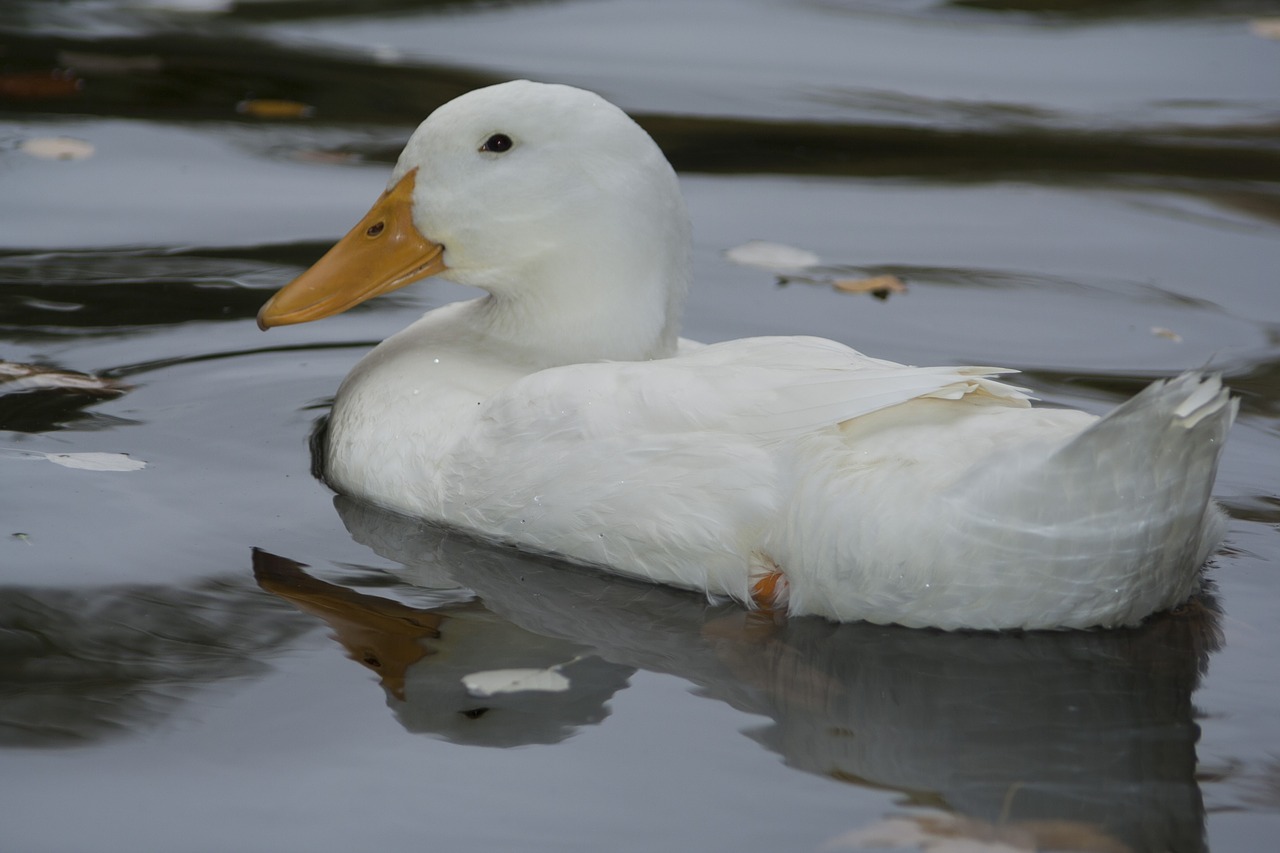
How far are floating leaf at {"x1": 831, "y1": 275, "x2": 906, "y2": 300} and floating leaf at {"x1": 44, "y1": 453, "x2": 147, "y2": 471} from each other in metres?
2.65

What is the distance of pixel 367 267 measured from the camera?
413cm

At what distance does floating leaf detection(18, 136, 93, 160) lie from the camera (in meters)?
6.73

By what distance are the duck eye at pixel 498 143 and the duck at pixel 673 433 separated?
1 cm

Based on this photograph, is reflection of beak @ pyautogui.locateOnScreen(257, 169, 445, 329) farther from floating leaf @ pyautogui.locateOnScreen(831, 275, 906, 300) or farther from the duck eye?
floating leaf @ pyautogui.locateOnScreen(831, 275, 906, 300)

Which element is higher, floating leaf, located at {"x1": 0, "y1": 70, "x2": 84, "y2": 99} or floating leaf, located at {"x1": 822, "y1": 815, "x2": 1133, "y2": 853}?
floating leaf, located at {"x1": 0, "y1": 70, "x2": 84, "y2": 99}

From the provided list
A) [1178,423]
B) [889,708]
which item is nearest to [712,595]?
[889,708]

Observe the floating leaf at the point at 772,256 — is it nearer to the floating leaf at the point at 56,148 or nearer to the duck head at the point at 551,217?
the duck head at the point at 551,217

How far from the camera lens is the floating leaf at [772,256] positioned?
591cm

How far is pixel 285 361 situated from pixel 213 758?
2.26 m

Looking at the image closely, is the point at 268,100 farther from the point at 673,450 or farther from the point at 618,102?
the point at 673,450

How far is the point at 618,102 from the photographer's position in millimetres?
7863

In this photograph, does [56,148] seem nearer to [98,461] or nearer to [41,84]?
[41,84]

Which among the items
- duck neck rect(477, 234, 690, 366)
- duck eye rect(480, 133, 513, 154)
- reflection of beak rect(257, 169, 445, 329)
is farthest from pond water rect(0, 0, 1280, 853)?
duck eye rect(480, 133, 513, 154)

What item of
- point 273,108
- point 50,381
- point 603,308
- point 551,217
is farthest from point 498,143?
point 273,108
